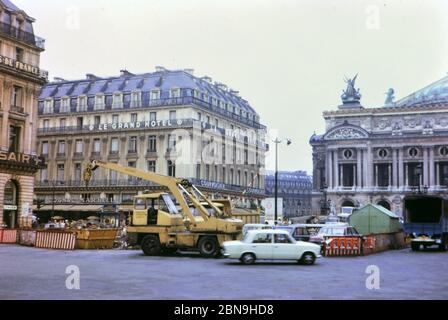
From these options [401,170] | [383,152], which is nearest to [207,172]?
[383,152]

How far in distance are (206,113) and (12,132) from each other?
29.3 metres

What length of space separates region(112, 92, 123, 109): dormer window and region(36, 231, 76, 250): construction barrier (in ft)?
131

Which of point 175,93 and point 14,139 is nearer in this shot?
point 14,139

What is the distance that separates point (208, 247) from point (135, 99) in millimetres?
48004

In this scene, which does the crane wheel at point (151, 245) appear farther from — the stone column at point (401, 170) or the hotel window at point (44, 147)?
the stone column at point (401, 170)

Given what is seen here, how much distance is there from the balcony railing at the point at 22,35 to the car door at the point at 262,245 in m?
33.0

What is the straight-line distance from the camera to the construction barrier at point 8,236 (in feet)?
Answer: 125

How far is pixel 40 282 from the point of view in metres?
17.1

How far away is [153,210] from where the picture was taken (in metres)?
29.2

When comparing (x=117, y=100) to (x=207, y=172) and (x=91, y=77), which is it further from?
(x=207, y=172)

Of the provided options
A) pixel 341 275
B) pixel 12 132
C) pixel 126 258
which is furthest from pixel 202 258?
pixel 12 132

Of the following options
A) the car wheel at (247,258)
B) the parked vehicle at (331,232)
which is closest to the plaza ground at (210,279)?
the car wheel at (247,258)

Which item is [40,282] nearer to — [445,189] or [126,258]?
[126,258]

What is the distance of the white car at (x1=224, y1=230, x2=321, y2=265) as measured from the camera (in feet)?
78.9
